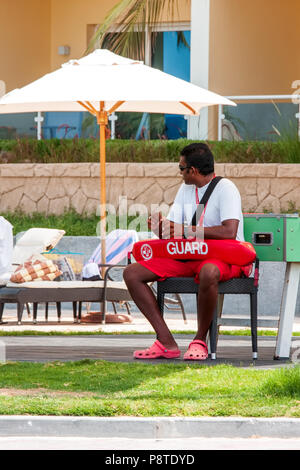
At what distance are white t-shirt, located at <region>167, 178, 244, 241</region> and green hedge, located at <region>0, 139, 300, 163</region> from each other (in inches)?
305

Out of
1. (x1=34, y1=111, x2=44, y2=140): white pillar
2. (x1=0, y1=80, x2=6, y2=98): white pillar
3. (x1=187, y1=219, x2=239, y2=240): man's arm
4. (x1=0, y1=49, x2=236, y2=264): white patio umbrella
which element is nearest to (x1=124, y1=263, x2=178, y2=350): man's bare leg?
(x1=187, y1=219, x2=239, y2=240): man's arm

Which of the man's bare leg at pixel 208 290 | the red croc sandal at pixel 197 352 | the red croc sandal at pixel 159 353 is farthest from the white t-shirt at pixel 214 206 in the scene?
the red croc sandal at pixel 159 353

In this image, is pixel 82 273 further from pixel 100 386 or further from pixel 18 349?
pixel 100 386

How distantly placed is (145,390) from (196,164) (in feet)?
7.44

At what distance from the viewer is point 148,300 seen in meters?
8.34

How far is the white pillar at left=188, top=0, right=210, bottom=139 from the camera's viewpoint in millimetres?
17562

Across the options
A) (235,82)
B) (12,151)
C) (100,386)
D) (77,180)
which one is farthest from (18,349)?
(235,82)

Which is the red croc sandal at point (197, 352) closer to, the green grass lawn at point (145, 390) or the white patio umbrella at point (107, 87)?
the green grass lawn at point (145, 390)

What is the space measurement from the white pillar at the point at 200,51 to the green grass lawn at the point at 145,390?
1008 cm

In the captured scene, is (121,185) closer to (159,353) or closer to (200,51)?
(200,51)

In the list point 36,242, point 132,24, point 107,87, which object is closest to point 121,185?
point 132,24

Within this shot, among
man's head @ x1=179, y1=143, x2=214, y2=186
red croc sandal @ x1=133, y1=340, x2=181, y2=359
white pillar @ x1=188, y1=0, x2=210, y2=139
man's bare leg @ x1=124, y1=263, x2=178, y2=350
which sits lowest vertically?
red croc sandal @ x1=133, y1=340, x2=181, y2=359

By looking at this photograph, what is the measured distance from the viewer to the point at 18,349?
915 centimetres

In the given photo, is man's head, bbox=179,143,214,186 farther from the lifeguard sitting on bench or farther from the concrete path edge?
the concrete path edge
